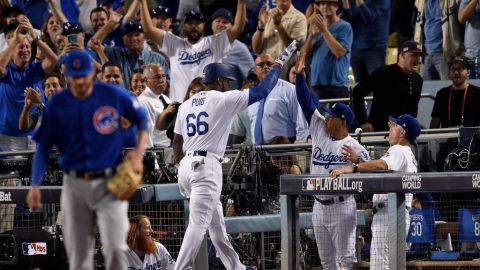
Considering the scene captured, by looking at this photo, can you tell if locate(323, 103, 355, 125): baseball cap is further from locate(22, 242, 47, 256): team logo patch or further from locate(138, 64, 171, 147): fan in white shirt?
locate(22, 242, 47, 256): team logo patch

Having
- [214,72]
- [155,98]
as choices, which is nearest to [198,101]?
[214,72]

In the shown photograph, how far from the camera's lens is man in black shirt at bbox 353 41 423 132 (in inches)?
530

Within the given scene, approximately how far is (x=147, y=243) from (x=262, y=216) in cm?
113

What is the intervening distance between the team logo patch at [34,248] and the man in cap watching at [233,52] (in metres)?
3.93

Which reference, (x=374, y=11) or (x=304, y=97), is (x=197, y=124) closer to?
(x=304, y=97)

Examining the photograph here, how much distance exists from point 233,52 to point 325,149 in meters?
3.68

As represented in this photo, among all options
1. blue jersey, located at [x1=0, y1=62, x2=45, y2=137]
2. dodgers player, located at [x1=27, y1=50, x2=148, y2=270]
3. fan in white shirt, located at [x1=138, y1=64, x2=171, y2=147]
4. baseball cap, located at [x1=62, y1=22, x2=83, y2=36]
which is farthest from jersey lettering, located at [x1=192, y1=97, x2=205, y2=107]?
baseball cap, located at [x1=62, y1=22, x2=83, y2=36]

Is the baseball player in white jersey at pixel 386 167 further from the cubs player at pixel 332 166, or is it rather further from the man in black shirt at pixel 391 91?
the man in black shirt at pixel 391 91

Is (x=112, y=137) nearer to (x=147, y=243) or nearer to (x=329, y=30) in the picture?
(x=147, y=243)

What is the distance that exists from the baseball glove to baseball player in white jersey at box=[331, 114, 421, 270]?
2.84m

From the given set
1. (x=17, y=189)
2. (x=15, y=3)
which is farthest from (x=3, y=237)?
(x=15, y=3)

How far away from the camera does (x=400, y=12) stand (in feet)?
56.9

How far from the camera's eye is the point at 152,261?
11.0 metres

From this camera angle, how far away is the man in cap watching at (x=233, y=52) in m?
14.5
